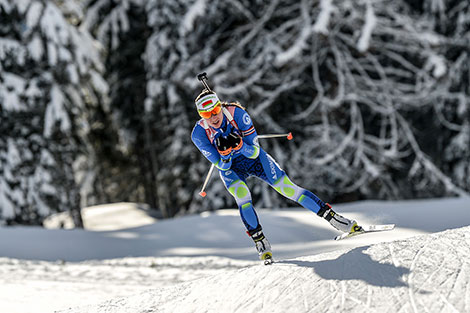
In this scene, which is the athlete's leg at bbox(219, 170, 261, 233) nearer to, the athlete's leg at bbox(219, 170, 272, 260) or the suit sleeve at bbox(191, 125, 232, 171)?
the athlete's leg at bbox(219, 170, 272, 260)

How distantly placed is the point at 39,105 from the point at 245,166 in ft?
32.1

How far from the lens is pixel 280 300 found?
14.0 ft

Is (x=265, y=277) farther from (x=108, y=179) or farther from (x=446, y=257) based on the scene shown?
(x=108, y=179)

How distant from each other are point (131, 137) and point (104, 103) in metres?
3.38

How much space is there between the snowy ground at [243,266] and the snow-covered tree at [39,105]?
3.34 meters

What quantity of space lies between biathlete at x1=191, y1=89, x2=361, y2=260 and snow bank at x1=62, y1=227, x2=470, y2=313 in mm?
450

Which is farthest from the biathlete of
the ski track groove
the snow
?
the snow

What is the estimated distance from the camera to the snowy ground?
164 inches

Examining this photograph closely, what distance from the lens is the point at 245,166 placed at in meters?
5.63

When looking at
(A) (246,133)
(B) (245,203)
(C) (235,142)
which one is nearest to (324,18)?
(A) (246,133)

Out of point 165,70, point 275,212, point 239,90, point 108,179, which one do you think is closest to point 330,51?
point 239,90

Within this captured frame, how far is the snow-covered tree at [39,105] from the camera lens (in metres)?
13.4

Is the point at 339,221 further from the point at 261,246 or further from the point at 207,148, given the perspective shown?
the point at 207,148

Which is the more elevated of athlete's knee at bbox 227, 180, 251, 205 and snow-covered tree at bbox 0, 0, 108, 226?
snow-covered tree at bbox 0, 0, 108, 226
